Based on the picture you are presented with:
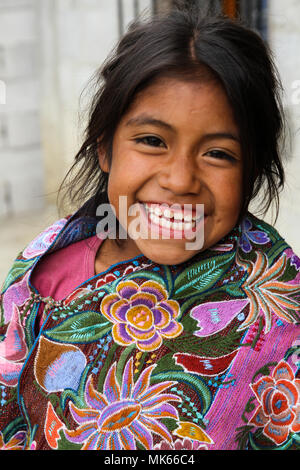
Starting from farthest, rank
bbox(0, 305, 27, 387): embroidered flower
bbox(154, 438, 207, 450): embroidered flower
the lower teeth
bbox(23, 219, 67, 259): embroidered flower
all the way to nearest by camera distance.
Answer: bbox(23, 219, 67, 259): embroidered flower, bbox(0, 305, 27, 387): embroidered flower, the lower teeth, bbox(154, 438, 207, 450): embroidered flower

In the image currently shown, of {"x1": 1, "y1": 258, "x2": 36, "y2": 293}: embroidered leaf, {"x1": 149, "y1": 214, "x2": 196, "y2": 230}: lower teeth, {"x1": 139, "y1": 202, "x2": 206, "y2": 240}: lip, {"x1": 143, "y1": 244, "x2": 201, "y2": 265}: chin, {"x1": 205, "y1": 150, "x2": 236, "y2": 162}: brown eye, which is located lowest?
{"x1": 1, "y1": 258, "x2": 36, "y2": 293}: embroidered leaf

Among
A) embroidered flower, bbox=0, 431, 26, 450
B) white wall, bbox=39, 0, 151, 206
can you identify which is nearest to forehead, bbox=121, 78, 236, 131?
embroidered flower, bbox=0, 431, 26, 450

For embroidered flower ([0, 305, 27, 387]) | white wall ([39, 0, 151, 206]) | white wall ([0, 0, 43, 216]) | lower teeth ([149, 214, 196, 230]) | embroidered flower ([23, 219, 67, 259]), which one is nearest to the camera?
lower teeth ([149, 214, 196, 230])

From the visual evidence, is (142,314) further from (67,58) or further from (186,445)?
(67,58)

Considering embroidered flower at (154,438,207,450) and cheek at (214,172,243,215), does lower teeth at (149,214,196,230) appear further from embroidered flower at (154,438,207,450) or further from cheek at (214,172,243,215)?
embroidered flower at (154,438,207,450)

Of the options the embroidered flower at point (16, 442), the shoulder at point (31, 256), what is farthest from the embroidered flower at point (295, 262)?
the embroidered flower at point (16, 442)

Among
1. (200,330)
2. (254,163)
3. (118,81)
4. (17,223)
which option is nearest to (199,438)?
(200,330)

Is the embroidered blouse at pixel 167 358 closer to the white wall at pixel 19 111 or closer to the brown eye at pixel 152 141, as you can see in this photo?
the brown eye at pixel 152 141

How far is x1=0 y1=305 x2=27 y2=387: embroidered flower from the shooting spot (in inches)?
56.8

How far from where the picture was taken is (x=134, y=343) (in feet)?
4.33

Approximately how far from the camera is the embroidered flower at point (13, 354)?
1.44 m

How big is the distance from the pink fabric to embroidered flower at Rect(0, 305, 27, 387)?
68 mm

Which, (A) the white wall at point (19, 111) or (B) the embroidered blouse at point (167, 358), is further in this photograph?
(A) the white wall at point (19, 111)

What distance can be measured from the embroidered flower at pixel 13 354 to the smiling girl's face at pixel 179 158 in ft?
1.14
